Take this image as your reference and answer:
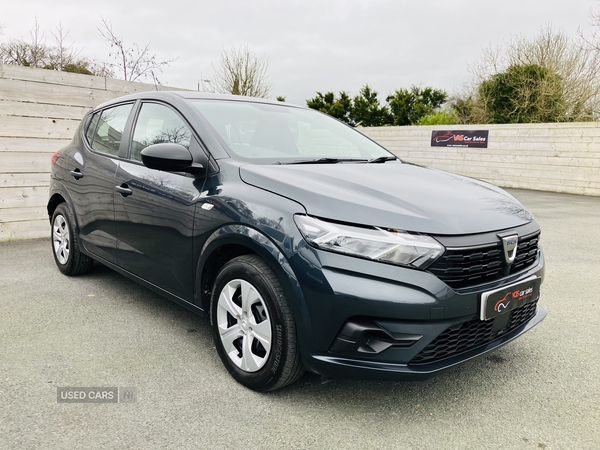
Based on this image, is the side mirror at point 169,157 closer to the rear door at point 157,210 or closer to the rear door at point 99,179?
the rear door at point 157,210

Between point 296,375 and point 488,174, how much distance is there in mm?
15321

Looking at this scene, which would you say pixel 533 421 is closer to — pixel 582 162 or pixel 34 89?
pixel 34 89

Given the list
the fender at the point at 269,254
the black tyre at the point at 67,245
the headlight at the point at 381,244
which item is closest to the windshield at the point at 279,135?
the fender at the point at 269,254

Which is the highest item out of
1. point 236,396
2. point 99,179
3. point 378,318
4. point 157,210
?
point 99,179

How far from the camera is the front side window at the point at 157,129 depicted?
3.02 metres

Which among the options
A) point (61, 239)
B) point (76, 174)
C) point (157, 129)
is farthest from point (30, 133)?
point (157, 129)

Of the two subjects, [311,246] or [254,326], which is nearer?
[311,246]

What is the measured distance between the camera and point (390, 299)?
6.64 ft

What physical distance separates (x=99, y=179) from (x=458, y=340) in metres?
2.88

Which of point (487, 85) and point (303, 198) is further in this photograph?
point (487, 85)

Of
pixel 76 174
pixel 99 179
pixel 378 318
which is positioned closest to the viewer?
pixel 378 318

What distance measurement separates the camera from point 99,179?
12.0 ft

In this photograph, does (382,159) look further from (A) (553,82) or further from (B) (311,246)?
(A) (553,82)

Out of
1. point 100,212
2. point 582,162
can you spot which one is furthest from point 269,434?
point 582,162
